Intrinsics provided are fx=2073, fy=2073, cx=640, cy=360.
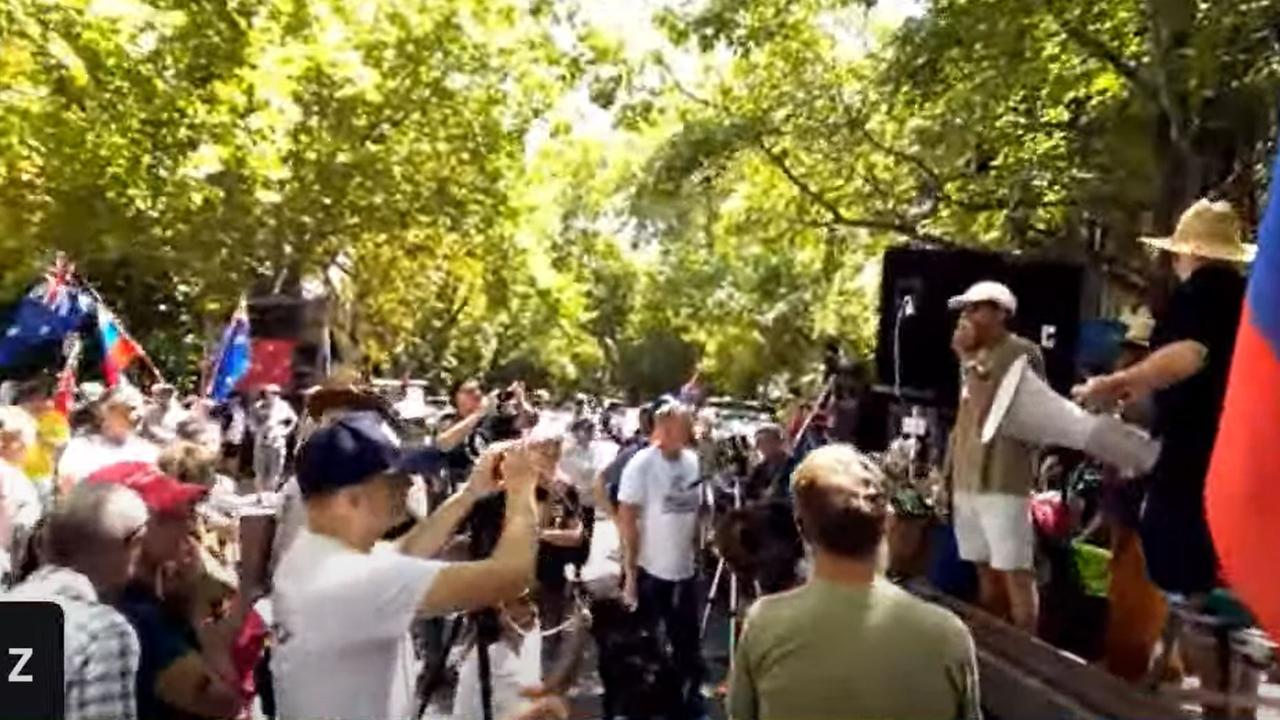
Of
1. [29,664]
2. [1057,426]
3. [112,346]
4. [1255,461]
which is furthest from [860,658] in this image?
[112,346]

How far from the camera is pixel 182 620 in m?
5.12

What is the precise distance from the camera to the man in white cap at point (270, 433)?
899 inches

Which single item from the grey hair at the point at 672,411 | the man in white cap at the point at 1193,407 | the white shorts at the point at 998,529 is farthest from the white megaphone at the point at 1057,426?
the grey hair at the point at 672,411

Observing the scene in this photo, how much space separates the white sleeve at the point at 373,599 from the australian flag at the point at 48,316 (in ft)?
43.5

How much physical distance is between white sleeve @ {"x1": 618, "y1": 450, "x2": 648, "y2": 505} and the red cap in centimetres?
573

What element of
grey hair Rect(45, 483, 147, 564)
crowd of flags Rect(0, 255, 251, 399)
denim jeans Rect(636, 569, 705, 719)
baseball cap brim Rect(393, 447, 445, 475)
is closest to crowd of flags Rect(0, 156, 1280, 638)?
baseball cap brim Rect(393, 447, 445, 475)

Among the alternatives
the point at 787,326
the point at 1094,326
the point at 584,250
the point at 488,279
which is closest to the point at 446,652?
the point at 1094,326

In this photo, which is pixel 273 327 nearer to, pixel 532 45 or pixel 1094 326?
pixel 532 45

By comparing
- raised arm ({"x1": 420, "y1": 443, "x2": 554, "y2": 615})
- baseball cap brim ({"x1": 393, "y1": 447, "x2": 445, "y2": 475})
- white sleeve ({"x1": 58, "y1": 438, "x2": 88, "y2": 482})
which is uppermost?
baseball cap brim ({"x1": 393, "y1": 447, "x2": 445, "y2": 475})

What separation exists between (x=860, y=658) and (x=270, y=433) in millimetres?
20111

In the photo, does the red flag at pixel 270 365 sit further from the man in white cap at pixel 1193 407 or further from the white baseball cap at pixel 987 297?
the man in white cap at pixel 1193 407

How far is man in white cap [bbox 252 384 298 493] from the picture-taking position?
22.8 meters

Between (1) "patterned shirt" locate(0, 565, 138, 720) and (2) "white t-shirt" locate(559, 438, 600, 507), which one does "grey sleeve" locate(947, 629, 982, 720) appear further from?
(2) "white t-shirt" locate(559, 438, 600, 507)

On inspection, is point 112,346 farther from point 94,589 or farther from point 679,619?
point 94,589
